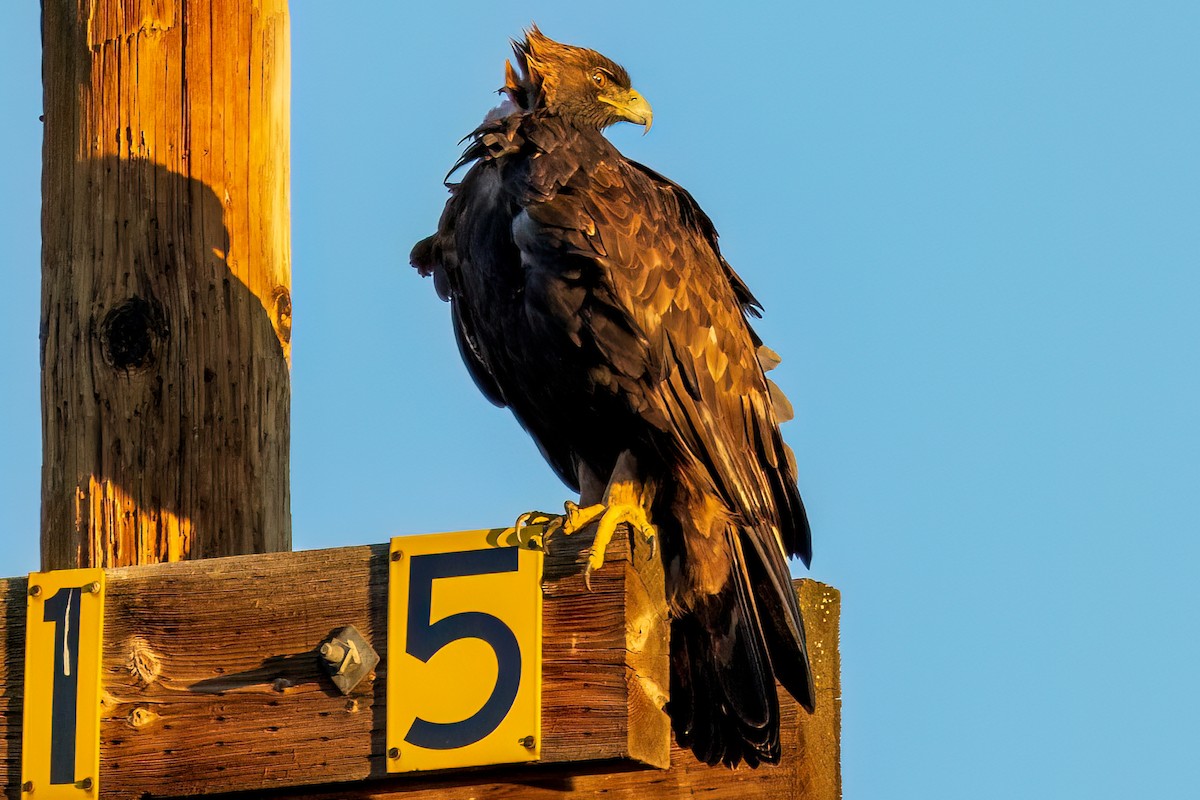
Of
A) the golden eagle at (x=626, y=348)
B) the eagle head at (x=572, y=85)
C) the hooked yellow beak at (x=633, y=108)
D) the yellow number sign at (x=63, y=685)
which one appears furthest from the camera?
the hooked yellow beak at (x=633, y=108)

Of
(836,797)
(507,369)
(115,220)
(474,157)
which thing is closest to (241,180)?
(115,220)

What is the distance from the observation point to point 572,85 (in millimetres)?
4762

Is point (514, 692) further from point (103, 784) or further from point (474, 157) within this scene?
point (474, 157)

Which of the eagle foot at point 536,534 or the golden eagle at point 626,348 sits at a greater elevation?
the golden eagle at point 626,348

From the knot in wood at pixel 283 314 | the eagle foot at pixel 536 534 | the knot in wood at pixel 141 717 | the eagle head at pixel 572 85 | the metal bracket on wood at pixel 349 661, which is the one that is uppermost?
the eagle head at pixel 572 85

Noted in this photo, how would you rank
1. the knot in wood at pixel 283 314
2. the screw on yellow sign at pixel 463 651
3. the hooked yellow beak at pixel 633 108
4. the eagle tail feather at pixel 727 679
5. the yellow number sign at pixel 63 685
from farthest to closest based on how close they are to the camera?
the hooked yellow beak at pixel 633 108 < the knot in wood at pixel 283 314 < the eagle tail feather at pixel 727 679 < the yellow number sign at pixel 63 685 < the screw on yellow sign at pixel 463 651

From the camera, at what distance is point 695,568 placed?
3.81 m

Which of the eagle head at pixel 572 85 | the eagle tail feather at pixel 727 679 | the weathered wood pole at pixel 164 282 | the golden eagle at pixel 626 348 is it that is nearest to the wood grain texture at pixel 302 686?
the eagle tail feather at pixel 727 679

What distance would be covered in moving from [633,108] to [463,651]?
2.89 metres

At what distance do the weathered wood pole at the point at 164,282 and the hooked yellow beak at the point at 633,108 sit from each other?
57.3 inches

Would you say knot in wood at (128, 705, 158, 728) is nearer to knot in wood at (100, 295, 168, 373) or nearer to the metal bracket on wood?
the metal bracket on wood

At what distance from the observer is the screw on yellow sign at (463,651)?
7.61 ft

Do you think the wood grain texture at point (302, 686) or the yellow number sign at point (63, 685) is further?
the yellow number sign at point (63, 685)

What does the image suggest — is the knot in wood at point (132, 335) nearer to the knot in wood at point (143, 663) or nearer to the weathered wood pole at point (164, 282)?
the weathered wood pole at point (164, 282)
